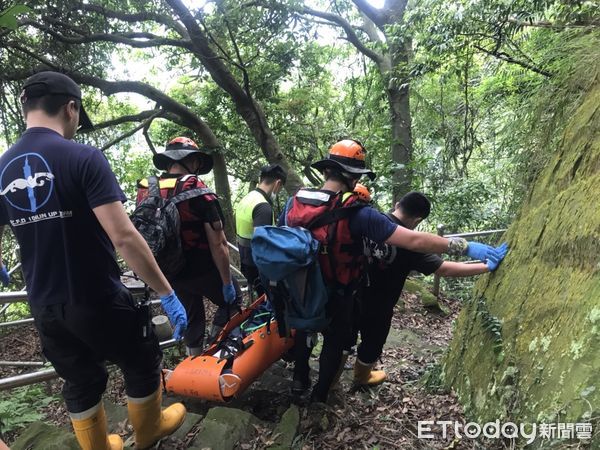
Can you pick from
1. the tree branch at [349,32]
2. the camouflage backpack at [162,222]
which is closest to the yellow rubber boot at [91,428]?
the camouflage backpack at [162,222]

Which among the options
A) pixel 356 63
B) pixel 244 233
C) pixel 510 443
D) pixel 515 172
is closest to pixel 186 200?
pixel 244 233

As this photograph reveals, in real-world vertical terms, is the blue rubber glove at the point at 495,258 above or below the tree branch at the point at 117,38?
below

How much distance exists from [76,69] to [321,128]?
5521 millimetres

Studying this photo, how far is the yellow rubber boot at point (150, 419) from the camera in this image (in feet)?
8.82

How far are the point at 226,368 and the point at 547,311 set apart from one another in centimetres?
218

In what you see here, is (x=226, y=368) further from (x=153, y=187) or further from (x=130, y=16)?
(x=130, y=16)

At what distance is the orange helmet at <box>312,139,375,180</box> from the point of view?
10.1 feet

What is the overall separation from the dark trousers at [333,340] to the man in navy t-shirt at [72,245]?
4.23 feet

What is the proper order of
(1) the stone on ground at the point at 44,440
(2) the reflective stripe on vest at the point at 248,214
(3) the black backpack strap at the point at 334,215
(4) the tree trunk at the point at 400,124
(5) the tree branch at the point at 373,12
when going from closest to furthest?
(1) the stone on ground at the point at 44,440, (3) the black backpack strap at the point at 334,215, (2) the reflective stripe on vest at the point at 248,214, (4) the tree trunk at the point at 400,124, (5) the tree branch at the point at 373,12

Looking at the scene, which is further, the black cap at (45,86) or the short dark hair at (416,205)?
the short dark hair at (416,205)

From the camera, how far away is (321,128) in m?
10.8

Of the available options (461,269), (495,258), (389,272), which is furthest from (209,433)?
(495,258)

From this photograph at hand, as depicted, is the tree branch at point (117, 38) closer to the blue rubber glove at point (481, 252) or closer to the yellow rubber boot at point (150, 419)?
the yellow rubber boot at point (150, 419)

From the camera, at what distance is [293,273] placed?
301cm
